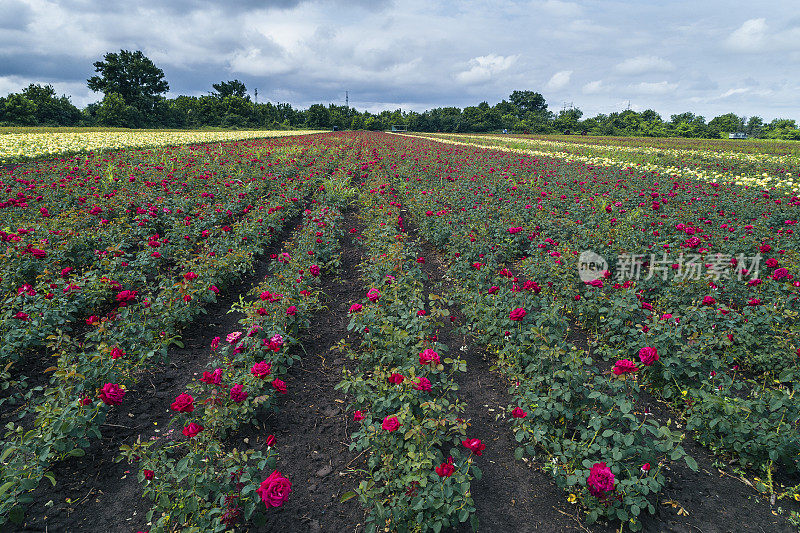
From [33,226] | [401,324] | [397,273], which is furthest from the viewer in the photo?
[33,226]

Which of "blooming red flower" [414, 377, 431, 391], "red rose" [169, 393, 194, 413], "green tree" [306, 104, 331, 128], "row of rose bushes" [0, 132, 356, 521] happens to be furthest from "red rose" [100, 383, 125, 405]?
"green tree" [306, 104, 331, 128]

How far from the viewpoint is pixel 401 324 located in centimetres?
380

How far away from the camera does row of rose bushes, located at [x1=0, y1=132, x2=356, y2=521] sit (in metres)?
2.39

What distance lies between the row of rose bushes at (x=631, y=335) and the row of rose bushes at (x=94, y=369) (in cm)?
332

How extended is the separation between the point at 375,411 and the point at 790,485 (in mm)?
3258

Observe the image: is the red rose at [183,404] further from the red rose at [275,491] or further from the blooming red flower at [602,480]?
the blooming red flower at [602,480]

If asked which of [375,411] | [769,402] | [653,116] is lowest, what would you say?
[375,411]

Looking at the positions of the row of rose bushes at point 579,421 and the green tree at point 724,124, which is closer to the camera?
the row of rose bushes at point 579,421

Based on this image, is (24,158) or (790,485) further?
(24,158)

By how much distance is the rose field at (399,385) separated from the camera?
247 cm

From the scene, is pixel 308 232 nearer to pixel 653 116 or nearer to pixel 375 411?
pixel 375 411

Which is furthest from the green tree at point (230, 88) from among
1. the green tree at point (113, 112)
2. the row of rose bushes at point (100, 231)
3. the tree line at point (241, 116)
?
the row of rose bushes at point (100, 231)

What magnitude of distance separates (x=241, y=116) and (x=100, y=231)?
223 ft

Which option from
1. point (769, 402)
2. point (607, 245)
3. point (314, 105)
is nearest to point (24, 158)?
point (607, 245)
